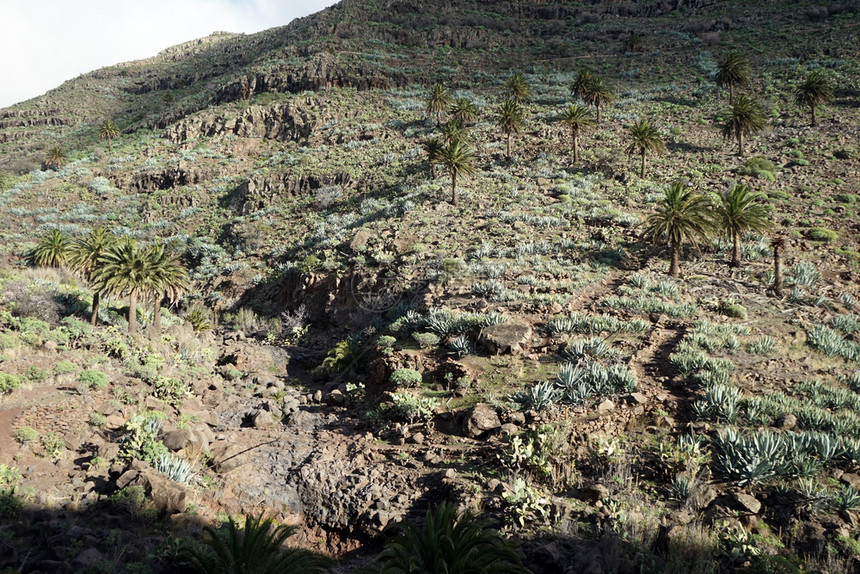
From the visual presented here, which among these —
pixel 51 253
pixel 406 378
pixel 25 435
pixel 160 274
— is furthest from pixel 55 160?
pixel 406 378

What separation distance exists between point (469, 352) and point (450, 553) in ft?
30.0

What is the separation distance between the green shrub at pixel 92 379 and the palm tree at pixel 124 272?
20.8 feet

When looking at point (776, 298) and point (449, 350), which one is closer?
point (449, 350)

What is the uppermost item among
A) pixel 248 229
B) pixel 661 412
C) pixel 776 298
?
pixel 248 229

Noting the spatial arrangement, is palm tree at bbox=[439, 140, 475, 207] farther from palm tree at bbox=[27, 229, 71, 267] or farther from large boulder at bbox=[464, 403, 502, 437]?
palm tree at bbox=[27, 229, 71, 267]

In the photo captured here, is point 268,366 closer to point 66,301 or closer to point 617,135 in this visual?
point 66,301

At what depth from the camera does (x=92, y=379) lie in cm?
1276

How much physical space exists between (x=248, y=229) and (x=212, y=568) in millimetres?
34804

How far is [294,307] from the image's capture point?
26.8 metres

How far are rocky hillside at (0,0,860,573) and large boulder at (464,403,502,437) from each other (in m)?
0.06

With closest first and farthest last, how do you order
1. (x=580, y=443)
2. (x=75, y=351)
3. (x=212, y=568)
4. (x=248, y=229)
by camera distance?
(x=212, y=568) → (x=580, y=443) → (x=75, y=351) → (x=248, y=229)

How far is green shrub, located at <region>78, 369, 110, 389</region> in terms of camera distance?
12.6 m

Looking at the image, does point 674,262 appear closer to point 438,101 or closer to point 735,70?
point 438,101

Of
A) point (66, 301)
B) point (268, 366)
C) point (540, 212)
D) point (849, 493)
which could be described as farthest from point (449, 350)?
point (66, 301)
